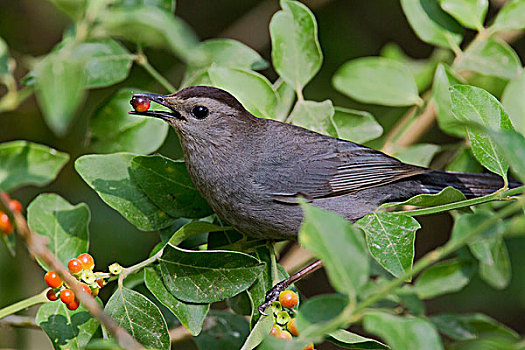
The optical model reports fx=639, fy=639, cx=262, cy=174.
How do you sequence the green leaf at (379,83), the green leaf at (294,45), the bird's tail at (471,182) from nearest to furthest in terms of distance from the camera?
the green leaf at (294,45), the bird's tail at (471,182), the green leaf at (379,83)

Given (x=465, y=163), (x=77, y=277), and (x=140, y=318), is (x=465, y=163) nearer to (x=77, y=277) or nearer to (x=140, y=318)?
(x=140, y=318)

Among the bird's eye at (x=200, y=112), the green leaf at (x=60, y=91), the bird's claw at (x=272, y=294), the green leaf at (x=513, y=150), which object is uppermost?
the green leaf at (x=513, y=150)

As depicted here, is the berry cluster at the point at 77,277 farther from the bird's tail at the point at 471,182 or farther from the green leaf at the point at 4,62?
the bird's tail at the point at 471,182

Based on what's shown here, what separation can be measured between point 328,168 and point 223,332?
0.95 m

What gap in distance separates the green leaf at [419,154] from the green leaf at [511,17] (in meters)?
0.69

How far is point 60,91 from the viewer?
1.94 metres

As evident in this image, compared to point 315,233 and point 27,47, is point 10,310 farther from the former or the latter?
point 27,47

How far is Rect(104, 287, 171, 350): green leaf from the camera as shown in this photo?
2150 mm

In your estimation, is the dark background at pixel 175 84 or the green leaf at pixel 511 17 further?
the dark background at pixel 175 84

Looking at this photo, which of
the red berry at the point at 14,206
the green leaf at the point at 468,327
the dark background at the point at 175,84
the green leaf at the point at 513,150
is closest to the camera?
the green leaf at the point at 513,150

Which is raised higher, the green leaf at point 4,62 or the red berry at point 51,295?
the green leaf at point 4,62

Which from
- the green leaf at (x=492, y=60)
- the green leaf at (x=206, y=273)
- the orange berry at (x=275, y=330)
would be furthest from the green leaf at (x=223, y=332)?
the green leaf at (x=492, y=60)

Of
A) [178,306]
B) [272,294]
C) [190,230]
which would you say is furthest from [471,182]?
[178,306]

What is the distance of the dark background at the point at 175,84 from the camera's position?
4352 millimetres
